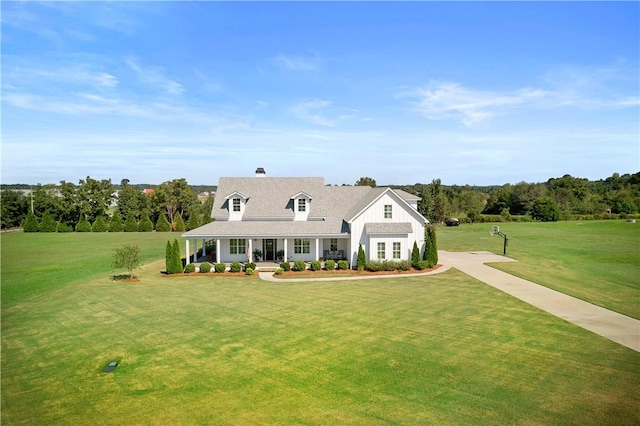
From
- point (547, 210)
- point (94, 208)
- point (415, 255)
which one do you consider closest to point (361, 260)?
point (415, 255)

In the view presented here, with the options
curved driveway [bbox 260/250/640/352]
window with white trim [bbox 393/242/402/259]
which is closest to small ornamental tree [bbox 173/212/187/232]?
curved driveway [bbox 260/250/640/352]

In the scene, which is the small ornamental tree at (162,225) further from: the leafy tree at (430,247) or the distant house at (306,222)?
the leafy tree at (430,247)

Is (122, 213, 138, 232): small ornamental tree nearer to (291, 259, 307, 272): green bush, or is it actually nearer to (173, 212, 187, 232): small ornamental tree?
(173, 212, 187, 232): small ornamental tree

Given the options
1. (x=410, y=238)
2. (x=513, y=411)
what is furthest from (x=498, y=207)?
(x=513, y=411)

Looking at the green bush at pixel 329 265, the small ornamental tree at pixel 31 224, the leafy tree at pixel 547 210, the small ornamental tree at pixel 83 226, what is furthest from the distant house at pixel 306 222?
the leafy tree at pixel 547 210

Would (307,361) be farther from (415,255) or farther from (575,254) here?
(575,254)

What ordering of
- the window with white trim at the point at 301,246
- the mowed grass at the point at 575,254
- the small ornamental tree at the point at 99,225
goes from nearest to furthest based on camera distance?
the mowed grass at the point at 575,254, the window with white trim at the point at 301,246, the small ornamental tree at the point at 99,225

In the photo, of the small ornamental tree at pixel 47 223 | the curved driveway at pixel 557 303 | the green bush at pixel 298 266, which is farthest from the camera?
the small ornamental tree at pixel 47 223
